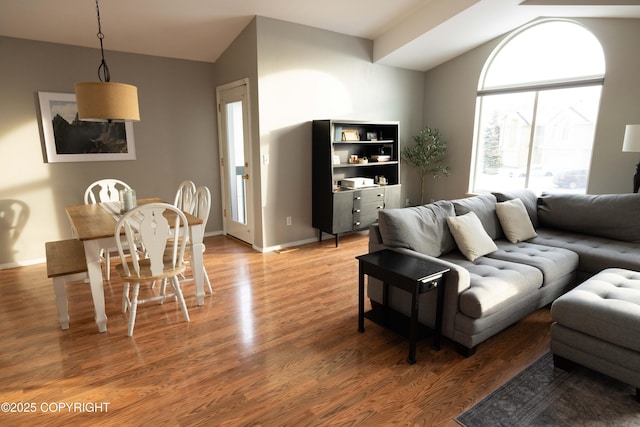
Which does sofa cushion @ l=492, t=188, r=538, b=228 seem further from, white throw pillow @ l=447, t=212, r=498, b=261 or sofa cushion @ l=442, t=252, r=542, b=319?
sofa cushion @ l=442, t=252, r=542, b=319

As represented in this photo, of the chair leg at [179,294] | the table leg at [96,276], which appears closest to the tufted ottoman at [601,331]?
the chair leg at [179,294]

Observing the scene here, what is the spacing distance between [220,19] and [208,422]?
3.85m

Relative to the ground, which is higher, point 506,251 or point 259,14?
point 259,14

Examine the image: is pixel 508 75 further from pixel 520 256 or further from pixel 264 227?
pixel 264 227

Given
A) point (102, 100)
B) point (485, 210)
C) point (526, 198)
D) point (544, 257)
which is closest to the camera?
point (102, 100)

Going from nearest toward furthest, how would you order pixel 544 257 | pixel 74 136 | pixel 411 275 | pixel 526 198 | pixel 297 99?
1. pixel 411 275
2. pixel 544 257
3. pixel 526 198
4. pixel 74 136
5. pixel 297 99

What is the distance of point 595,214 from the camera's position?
3.45 meters

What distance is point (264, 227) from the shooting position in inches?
176

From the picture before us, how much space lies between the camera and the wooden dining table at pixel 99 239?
2.53 meters

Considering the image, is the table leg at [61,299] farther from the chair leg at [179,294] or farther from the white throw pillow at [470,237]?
the white throw pillow at [470,237]

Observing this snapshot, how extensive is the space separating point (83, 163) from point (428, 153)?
4.54 metres

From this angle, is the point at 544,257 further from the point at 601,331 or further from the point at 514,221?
the point at 601,331

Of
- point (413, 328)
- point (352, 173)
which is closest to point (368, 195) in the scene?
point (352, 173)

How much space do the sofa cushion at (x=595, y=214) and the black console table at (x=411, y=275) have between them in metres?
2.13
